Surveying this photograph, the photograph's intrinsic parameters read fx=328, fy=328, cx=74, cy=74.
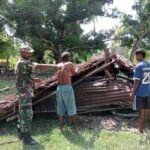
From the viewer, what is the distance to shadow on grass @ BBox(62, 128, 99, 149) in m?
6.89

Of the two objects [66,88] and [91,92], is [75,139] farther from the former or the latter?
[91,92]

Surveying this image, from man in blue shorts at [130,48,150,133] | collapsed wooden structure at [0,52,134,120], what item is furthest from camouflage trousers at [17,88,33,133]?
man in blue shorts at [130,48,150,133]

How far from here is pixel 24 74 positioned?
7.00m

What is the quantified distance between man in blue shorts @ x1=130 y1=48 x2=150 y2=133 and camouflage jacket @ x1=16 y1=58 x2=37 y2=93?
7.36 feet

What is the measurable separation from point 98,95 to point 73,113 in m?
1.39

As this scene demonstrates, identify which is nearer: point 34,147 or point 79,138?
point 34,147

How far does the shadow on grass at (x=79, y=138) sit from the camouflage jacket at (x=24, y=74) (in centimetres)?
144

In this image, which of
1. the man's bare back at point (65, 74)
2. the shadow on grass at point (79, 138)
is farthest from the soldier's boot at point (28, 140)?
the man's bare back at point (65, 74)

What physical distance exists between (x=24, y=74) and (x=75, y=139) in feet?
5.96

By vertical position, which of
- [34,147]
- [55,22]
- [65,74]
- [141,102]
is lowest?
[34,147]

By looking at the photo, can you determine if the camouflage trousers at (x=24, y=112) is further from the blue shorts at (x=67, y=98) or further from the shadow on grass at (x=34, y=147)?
the blue shorts at (x=67, y=98)

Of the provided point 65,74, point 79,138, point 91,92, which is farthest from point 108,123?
point 65,74

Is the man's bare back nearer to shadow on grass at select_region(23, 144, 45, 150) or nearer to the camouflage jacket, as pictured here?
the camouflage jacket

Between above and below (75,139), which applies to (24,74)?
above
